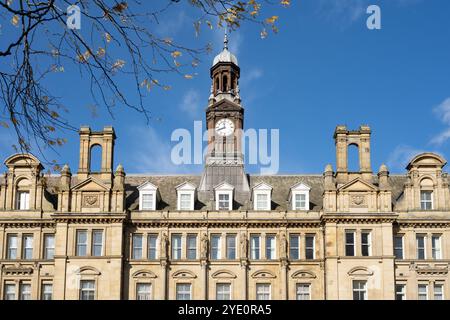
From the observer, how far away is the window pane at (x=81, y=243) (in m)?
53.0

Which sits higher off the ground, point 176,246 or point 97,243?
point 97,243

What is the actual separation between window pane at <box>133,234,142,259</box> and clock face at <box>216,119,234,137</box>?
534 inches

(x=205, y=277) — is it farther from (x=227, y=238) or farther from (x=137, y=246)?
(x=137, y=246)

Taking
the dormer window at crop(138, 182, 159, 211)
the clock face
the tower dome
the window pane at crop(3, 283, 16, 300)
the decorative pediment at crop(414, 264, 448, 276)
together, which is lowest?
the window pane at crop(3, 283, 16, 300)

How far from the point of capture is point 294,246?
54.2 m

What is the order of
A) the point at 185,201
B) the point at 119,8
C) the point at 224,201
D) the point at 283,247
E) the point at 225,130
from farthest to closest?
1. the point at 225,130
2. the point at 224,201
3. the point at 185,201
4. the point at 283,247
5. the point at 119,8

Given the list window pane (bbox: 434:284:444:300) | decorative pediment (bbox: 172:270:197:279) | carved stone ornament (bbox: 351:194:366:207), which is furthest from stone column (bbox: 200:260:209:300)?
window pane (bbox: 434:284:444:300)

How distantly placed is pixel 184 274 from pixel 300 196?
10.3 m

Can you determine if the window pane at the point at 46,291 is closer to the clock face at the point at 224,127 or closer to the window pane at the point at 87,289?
the window pane at the point at 87,289

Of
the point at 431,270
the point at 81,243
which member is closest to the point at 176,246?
the point at 81,243

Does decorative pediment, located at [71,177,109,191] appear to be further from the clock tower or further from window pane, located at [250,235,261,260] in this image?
window pane, located at [250,235,261,260]

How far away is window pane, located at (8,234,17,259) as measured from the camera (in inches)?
2131

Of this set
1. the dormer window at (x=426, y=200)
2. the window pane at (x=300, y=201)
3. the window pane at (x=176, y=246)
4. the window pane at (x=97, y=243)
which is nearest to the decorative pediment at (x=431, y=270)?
the dormer window at (x=426, y=200)

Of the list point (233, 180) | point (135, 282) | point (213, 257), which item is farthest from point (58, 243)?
point (233, 180)
